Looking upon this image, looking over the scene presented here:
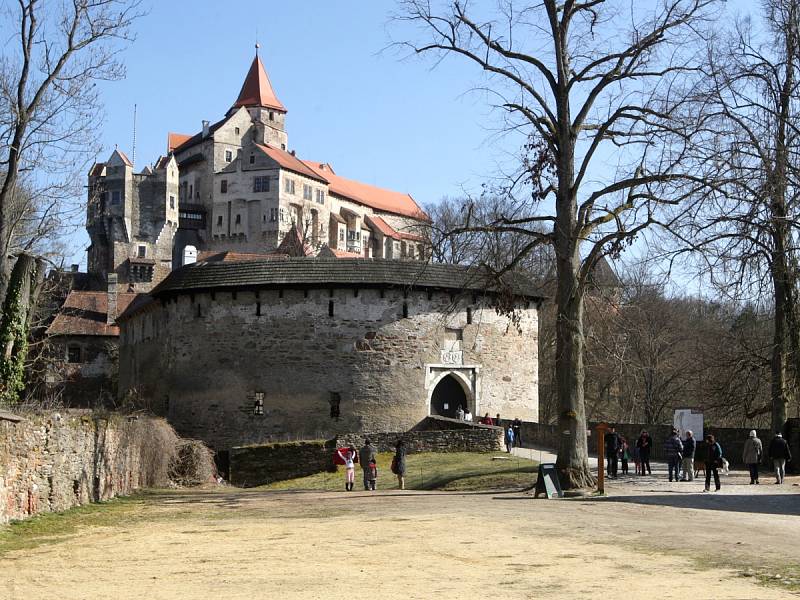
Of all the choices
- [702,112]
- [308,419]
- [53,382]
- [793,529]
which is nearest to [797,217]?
[702,112]

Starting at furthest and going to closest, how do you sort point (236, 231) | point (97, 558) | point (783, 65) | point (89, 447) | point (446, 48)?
point (236, 231), point (783, 65), point (446, 48), point (89, 447), point (97, 558)

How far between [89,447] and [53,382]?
150 feet

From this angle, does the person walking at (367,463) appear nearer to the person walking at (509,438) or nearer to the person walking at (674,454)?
the person walking at (674,454)

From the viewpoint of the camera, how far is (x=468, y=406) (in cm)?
3656

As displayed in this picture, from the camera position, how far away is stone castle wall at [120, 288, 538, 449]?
1390 inches

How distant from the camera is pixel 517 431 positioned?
→ 34500mm

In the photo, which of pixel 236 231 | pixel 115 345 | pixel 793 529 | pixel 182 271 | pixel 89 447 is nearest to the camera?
pixel 793 529

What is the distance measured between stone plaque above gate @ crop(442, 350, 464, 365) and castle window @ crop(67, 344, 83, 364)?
41.3 meters

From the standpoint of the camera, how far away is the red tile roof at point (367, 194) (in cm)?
11103

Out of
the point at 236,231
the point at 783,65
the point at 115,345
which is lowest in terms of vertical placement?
the point at 115,345

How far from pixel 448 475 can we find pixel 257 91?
3903 inches

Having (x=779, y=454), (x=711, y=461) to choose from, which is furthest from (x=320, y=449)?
(x=779, y=454)

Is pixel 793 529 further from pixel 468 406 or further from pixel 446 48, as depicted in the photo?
pixel 468 406

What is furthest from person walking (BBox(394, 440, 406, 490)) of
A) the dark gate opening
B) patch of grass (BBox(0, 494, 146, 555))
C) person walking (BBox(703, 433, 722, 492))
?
the dark gate opening
